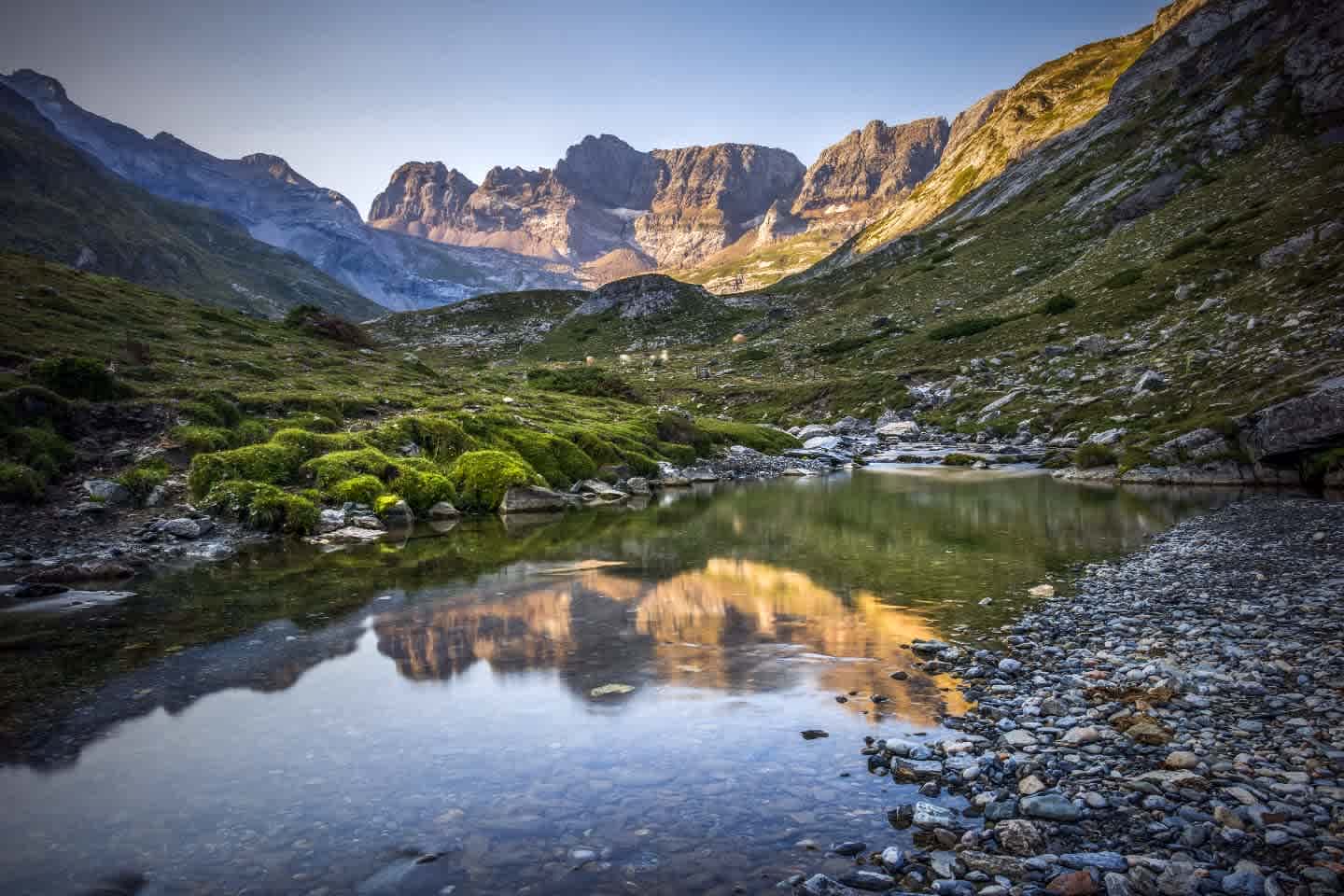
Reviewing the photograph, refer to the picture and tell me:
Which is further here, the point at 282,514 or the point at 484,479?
the point at 484,479

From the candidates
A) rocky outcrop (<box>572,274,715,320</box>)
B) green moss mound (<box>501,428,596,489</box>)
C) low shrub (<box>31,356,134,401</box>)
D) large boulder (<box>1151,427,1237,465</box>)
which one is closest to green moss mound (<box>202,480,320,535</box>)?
low shrub (<box>31,356,134,401</box>)

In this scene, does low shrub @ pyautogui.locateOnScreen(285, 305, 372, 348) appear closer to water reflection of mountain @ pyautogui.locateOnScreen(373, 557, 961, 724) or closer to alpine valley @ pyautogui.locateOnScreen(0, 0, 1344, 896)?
alpine valley @ pyautogui.locateOnScreen(0, 0, 1344, 896)

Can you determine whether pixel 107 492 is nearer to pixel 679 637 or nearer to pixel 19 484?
pixel 19 484

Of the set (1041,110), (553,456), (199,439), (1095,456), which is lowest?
(1095,456)

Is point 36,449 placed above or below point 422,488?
above

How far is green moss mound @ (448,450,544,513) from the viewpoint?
3004cm

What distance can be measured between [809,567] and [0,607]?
18.6m

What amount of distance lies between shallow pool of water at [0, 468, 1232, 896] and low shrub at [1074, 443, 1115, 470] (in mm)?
18148

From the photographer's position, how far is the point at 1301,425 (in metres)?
24.5

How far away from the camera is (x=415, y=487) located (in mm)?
28000

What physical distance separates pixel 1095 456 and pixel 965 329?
4172 centimetres

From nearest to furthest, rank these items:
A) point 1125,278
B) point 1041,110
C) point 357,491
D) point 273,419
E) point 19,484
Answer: point 19,484, point 357,491, point 273,419, point 1125,278, point 1041,110

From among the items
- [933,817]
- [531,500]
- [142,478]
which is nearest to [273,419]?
[142,478]

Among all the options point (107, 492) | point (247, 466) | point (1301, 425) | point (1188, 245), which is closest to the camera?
point (107, 492)
